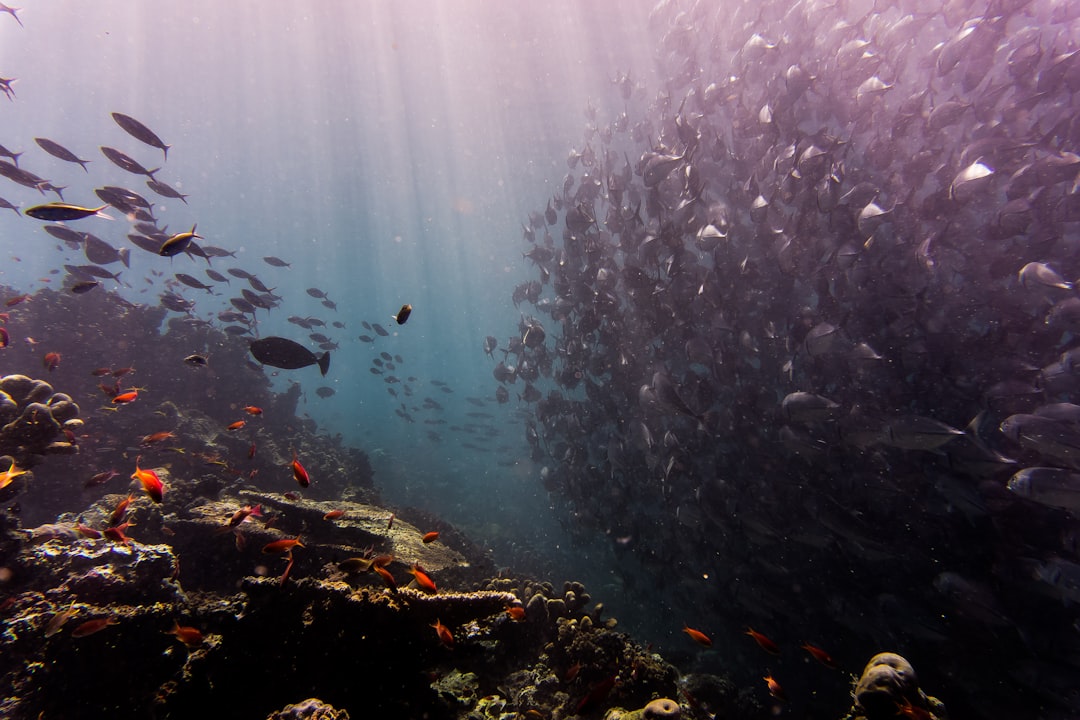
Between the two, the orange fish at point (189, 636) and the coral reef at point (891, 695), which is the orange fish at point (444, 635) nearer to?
the orange fish at point (189, 636)

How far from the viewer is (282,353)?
5539mm

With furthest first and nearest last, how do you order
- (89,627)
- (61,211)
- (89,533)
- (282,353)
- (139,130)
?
(139,130), (282,353), (89,533), (61,211), (89,627)

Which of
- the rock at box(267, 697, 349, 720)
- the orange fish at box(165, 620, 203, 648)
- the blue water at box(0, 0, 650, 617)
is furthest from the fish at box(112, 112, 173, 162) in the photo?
the blue water at box(0, 0, 650, 617)

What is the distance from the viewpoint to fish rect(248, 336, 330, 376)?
17.4 ft

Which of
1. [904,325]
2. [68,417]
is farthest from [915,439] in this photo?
[68,417]

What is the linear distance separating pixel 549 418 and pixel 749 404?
675 centimetres

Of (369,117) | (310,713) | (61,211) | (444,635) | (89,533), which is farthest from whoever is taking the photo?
(369,117)

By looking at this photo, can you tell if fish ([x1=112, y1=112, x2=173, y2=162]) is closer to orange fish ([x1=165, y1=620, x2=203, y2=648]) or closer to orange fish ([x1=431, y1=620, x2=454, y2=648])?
orange fish ([x1=165, y1=620, x2=203, y2=648])

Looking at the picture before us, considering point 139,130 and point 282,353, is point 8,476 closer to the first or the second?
point 282,353

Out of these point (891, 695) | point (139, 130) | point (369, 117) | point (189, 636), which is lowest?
point (189, 636)

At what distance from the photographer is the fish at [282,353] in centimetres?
529

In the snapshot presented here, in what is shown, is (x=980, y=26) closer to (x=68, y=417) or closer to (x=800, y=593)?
(x=800, y=593)

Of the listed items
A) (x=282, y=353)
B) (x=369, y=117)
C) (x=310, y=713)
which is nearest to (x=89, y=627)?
(x=310, y=713)

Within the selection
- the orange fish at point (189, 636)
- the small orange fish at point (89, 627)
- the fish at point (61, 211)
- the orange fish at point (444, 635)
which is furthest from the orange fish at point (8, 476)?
the orange fish at point (444, 635)
